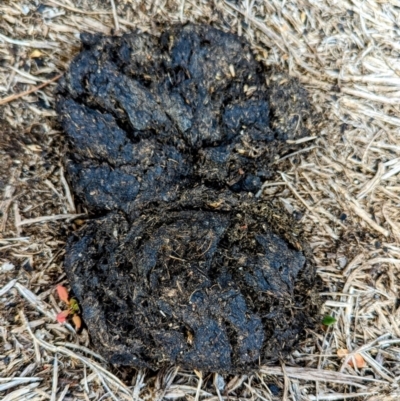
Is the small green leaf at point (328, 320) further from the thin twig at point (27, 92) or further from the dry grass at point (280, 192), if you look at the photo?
the thin twig at point (27, 92)

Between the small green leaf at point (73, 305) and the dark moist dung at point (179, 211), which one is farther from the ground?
the dark moist dung at point (179, 211)

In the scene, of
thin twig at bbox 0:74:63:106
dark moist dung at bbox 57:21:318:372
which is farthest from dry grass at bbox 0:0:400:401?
dark moist dung at bbox 57:21:318:372

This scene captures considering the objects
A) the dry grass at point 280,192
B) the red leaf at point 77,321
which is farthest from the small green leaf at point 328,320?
the red leaf at point 77,321

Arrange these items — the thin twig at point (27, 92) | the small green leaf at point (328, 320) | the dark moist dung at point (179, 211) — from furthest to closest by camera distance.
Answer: the small green leaf at point (328, 320), the thin twig at point (27, 92), the dark moist dung at point (179, 211)

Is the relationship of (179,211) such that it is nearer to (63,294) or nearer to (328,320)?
(63,294)

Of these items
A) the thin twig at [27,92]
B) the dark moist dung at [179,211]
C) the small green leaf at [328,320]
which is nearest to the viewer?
the dark moist dung at [179,211]

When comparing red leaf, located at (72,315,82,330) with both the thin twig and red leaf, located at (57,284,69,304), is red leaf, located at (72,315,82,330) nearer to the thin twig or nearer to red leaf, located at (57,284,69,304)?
red leaf, located at (57,284,69,304)

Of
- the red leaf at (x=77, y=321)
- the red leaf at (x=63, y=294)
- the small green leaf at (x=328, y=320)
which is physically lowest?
the red leaf at (x=77, y=321)

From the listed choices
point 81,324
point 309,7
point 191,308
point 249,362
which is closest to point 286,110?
point 309,7
